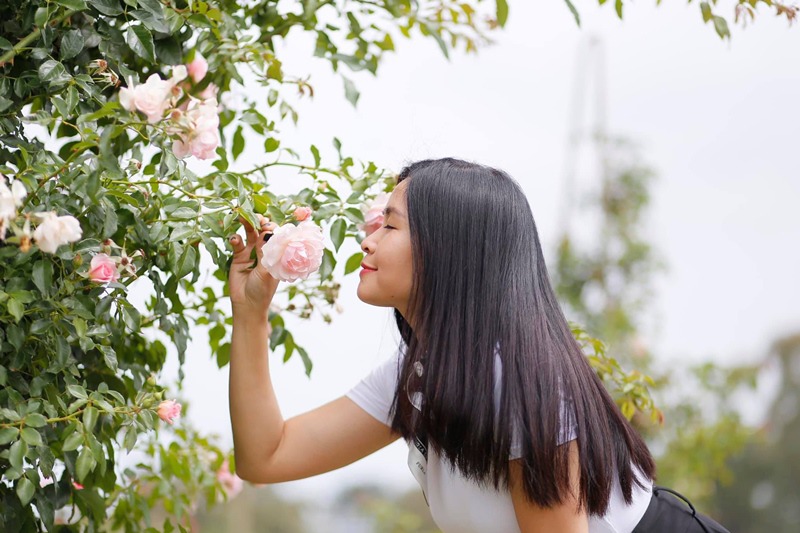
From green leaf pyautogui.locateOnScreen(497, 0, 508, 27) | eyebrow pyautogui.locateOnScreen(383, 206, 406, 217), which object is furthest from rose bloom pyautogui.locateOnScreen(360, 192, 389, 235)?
green leaf pyautogui.locateOnScreen(497, 0, 508, 27)

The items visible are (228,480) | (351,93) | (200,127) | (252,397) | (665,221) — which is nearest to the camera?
(200,127)

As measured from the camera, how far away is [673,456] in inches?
158

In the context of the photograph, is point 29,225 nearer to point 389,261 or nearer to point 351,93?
point 389,261

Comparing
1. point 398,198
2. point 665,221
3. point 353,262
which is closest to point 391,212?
point 398,198

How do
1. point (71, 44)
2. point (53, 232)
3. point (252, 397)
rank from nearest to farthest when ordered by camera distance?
1. point (53, 232)
2. point (71, 44)
3. point (252, 397)

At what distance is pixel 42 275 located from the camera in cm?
102

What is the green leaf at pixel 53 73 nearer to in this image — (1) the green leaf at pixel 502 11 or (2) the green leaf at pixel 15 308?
(2) the green leaf at pixel 15 308

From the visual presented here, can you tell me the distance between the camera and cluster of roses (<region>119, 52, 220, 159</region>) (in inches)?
37.6

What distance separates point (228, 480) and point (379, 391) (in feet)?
1.47

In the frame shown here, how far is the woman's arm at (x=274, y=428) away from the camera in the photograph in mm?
1343

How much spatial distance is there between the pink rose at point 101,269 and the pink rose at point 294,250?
0.19 meters

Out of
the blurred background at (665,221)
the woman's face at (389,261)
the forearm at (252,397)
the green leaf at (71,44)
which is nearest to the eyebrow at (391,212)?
the woman's face at (389,261)

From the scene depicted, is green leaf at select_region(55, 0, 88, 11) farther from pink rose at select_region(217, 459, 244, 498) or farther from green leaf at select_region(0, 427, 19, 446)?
pink rose at select_region(217, 459, 244, 498)

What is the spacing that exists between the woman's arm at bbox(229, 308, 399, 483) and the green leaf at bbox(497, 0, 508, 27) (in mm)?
604
